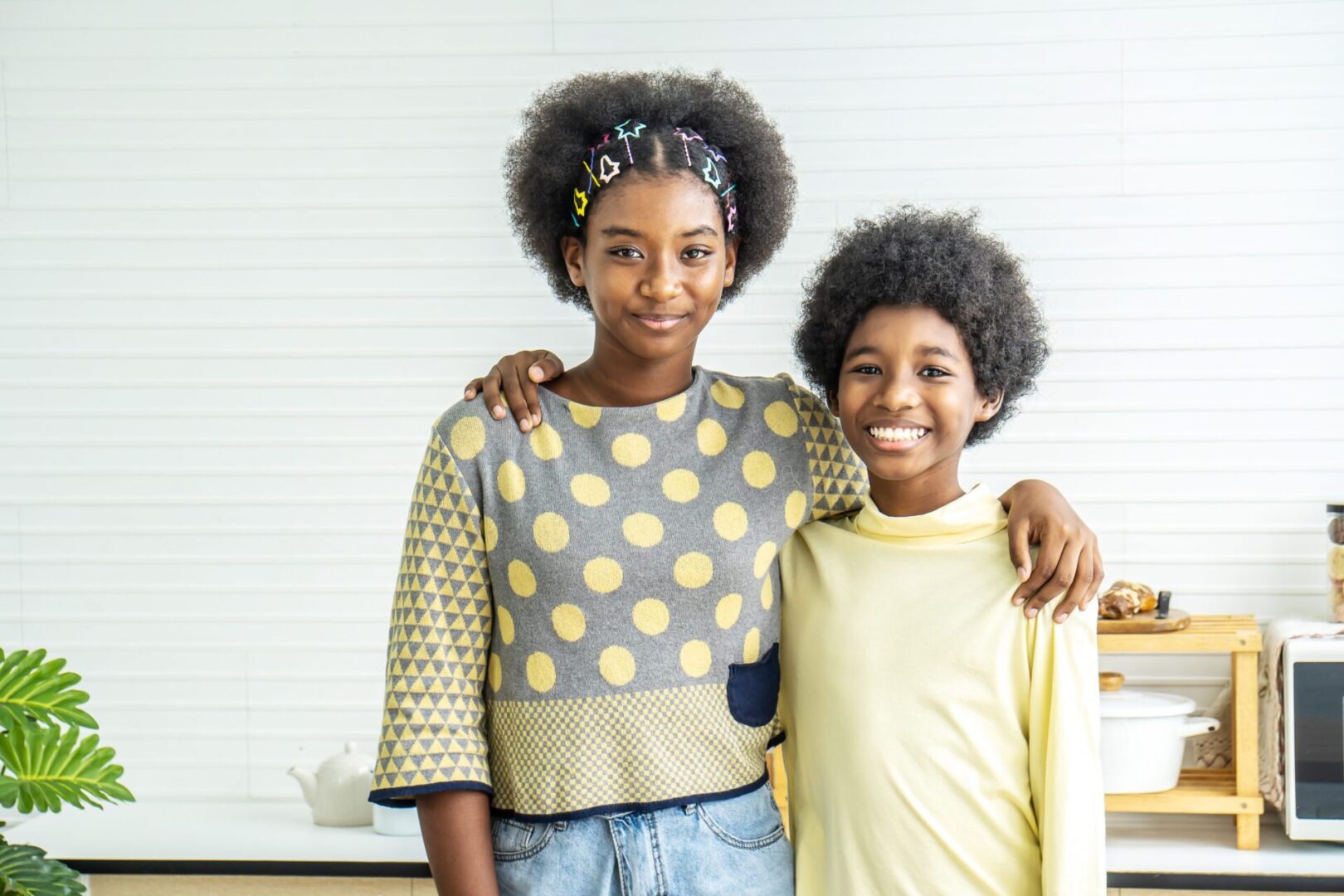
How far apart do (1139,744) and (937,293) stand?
1.18 meters

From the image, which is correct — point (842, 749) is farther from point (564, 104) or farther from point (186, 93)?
point (186, 93)

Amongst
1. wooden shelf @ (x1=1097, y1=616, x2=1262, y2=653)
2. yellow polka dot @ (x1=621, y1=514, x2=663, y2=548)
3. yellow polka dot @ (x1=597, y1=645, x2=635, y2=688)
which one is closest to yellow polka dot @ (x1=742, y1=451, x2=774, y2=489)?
yellow polka dot @ (x1=621, y1=514, x2=663, y2=548)

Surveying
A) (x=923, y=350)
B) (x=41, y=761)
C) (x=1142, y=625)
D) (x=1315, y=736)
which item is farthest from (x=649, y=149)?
(x=1315, y=736)

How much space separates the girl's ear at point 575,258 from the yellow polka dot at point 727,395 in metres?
0.17

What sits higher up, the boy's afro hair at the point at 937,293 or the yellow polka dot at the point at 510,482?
the boy's afro hair at the point at 937,293

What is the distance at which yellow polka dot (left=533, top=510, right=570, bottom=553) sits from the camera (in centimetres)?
120


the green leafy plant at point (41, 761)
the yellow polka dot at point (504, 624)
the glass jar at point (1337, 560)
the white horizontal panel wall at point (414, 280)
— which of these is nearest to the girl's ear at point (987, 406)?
the yellow polka dot at point (504, 624)

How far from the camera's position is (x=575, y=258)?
4.32 feet

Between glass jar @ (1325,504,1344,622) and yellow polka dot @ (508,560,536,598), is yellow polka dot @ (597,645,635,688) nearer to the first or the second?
yellow polka dot @ (508,560,536,598)

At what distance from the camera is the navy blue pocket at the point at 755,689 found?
1249mm

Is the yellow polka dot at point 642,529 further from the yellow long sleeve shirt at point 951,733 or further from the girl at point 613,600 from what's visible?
the yellow long sleeve shirt at point 951,733

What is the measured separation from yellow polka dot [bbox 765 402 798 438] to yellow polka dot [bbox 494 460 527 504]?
0.26 metres

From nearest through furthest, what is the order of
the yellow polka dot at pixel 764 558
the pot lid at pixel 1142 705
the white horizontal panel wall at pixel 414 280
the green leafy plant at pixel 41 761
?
1. the yellow polka dot at pixel 764 558
2. the green leafy plant at pixel 41 761
3. the pot lid at pixel 1142 705
4. the white horizontal panel wall at pixel 414 280

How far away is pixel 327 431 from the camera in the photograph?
272 cm
